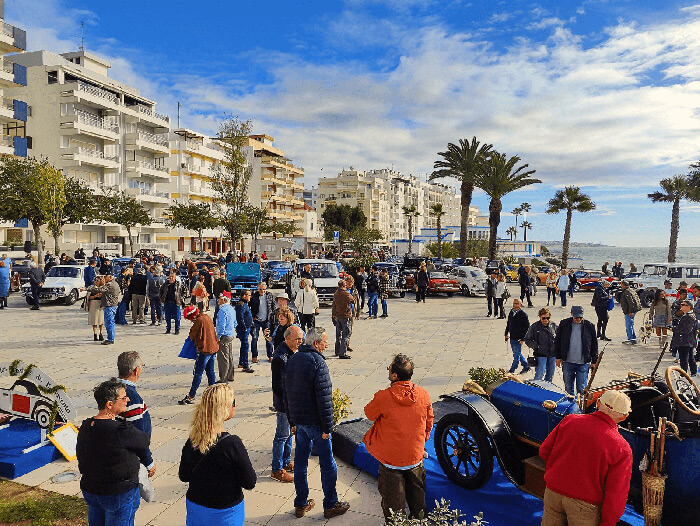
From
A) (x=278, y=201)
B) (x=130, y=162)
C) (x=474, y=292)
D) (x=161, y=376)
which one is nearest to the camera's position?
(x=161, y=376)

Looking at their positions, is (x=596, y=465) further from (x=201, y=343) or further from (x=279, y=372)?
(x=201, y=343)

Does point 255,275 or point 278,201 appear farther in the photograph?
point 278,201

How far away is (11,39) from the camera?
119 ft

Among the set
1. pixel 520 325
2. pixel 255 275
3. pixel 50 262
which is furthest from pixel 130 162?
pixel 520 325

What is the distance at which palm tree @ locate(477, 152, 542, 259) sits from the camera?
39.3 meters

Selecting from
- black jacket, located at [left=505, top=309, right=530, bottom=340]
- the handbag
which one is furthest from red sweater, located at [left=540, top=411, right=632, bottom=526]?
black jacket, located at [left=505, top=309, right=530, bottom=340]

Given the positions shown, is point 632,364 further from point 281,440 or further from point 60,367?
point 60,367

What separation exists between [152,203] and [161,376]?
4768cm

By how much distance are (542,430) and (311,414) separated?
2.23m

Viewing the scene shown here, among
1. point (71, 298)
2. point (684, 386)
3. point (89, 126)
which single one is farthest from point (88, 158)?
point (684, 386)

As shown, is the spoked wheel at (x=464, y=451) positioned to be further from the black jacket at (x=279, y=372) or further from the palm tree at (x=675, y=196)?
the palm tree at (x=675, y=196)

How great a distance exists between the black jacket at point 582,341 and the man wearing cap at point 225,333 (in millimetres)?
5618

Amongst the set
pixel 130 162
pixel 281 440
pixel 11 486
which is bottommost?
pixel 11 486

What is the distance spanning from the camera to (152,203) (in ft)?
174
